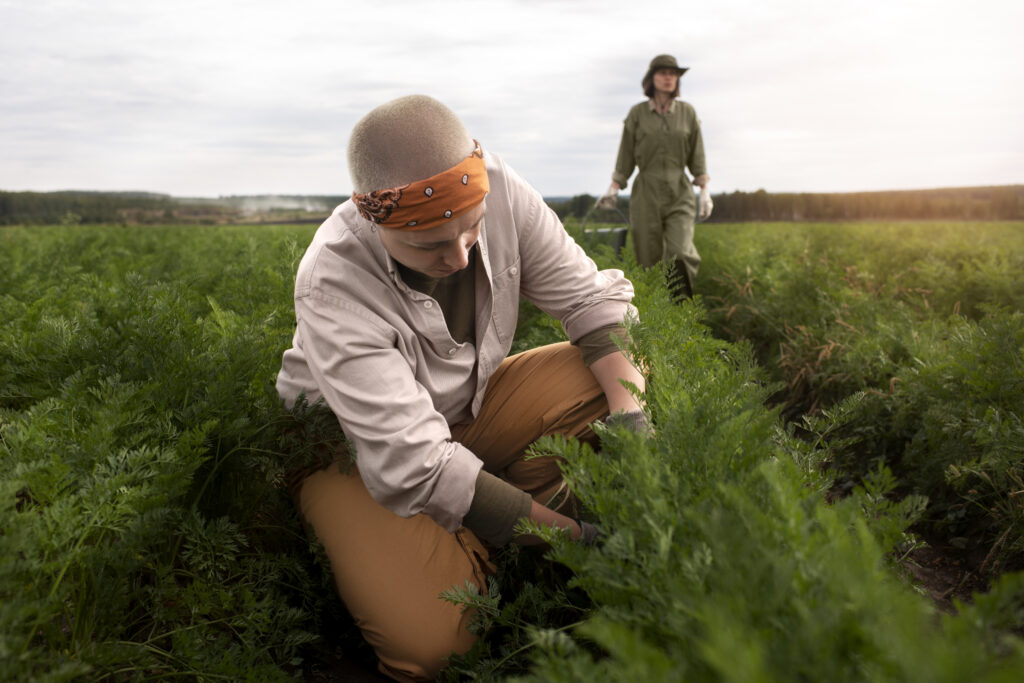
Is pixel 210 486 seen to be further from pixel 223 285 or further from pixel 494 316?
pixel 223 285

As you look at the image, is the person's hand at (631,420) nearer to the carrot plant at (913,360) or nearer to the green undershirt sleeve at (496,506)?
the green undershirt sleeve at (496,506)

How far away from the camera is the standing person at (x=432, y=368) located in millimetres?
2143

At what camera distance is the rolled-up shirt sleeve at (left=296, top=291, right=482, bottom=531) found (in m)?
2.19

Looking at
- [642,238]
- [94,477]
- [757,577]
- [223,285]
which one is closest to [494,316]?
[94,477]

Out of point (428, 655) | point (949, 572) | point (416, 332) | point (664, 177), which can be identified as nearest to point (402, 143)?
point (416, 332)

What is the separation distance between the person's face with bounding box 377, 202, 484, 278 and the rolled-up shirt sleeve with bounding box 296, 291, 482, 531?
220mm

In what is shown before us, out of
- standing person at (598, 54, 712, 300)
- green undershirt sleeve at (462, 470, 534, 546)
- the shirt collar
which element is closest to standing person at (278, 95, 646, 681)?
green undershirt sleeve at (462, 470, 534, 546)

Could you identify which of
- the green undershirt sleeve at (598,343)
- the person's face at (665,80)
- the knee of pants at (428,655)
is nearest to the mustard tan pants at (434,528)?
the knee of pants at (428,655)

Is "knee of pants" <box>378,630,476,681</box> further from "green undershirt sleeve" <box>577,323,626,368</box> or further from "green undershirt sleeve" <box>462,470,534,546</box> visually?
"green undershirt sleeve" <box>577,323,626,368</box>

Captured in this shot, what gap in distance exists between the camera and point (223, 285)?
534 cm

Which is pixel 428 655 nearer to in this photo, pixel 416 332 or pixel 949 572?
pixel 416 332

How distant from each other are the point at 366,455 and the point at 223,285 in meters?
3.57

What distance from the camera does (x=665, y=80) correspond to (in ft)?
25.1

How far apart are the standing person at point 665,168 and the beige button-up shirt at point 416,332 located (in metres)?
5.03
